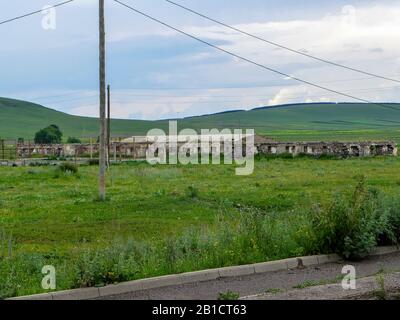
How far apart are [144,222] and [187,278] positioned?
352 inches

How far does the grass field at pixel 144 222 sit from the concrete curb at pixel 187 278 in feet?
0.61

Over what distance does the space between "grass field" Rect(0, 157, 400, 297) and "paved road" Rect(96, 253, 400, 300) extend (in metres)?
0.53

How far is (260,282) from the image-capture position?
28.6 ft

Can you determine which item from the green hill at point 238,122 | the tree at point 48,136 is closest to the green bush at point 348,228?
the tree at point 48,136

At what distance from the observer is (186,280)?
343 inches

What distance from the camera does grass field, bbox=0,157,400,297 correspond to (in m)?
9.38

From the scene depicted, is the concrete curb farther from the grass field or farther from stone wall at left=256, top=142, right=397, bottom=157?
stone wall at left=256, top=142, right=397, bottom=157

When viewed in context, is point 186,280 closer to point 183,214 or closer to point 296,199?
point 183,214

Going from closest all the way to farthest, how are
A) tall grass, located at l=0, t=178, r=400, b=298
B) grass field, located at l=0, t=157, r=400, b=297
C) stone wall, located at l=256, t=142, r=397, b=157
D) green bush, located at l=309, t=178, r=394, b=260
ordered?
tall grass, located at l=0, t=178, r=400, b=298 < grass field, located at l=0, t=157, r=400, b=297 < green bush, located at l=309, t=178, r=394, b=260 < stone wall, located at l=256, t=142, r=397, b=157

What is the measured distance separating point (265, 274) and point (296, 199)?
13.3m

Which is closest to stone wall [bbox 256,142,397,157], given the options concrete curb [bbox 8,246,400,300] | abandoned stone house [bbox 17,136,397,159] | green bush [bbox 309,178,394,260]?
abandoned stone house [bbox 17,136,397,159]

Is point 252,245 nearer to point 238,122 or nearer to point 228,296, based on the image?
point 228,296

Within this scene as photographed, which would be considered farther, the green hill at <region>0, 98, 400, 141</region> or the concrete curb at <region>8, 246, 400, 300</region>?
the green hill at <region>0, 98, 400, 141</region>
